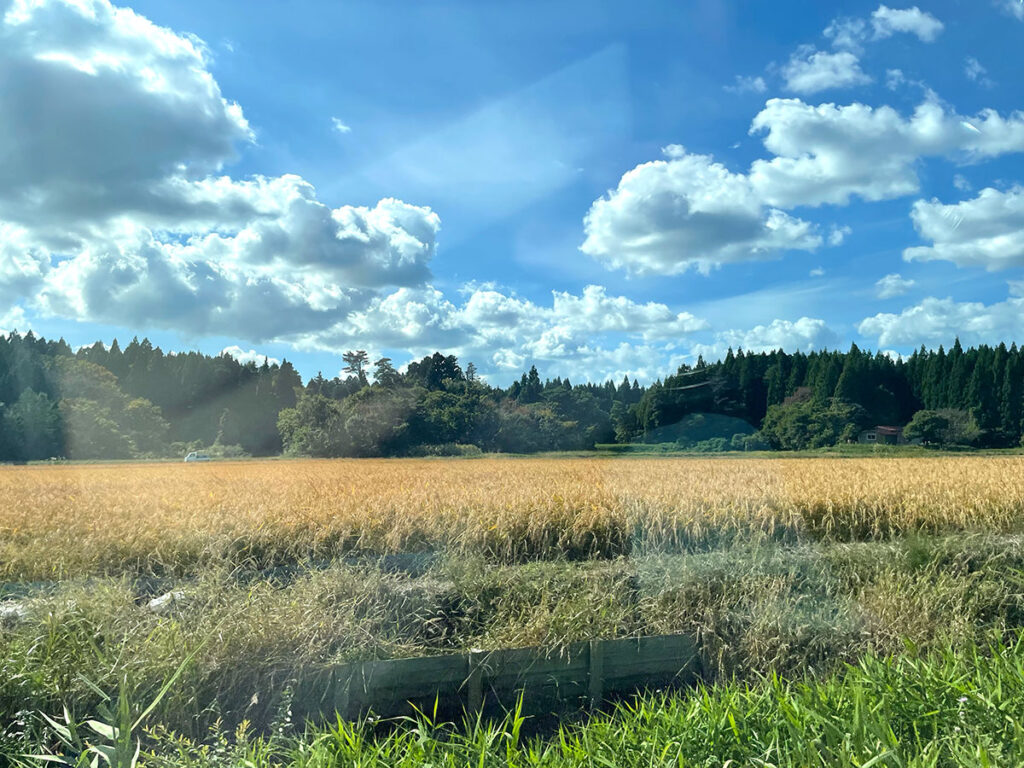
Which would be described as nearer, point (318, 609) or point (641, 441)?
point (318, 609)

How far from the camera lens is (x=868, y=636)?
6.12 m

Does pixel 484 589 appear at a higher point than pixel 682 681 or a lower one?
higher

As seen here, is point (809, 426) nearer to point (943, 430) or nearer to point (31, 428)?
point (943, 430)

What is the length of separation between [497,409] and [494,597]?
152 ft

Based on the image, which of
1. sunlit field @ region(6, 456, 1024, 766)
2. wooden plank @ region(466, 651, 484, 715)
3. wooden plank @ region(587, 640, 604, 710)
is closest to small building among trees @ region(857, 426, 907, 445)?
sunlit field @ region(6, 456, 1024, 766)

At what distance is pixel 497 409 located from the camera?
52.6 m

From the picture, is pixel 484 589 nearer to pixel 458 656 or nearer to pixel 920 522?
pixel 458 656

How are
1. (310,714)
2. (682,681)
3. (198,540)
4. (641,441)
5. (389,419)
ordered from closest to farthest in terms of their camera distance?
1. (310,714)
2. (682,681)
3. (198,540)
4. (641,441)
5. (389,419)

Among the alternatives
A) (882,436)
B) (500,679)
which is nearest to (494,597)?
(500,679)

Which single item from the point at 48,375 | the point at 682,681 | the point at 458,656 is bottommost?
the point at 682,681

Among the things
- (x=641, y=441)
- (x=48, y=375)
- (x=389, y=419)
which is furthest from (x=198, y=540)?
(x=48, y=375)

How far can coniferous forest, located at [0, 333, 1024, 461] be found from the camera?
42.1 metres

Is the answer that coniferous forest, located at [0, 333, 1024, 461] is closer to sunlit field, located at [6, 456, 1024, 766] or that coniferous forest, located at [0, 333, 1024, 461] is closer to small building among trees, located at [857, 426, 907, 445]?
small building among trees, located at [857, 426, 907, 445]

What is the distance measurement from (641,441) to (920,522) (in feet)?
99.1
